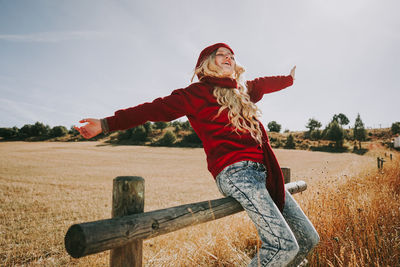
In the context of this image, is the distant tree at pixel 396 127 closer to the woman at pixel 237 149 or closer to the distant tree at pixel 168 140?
the distant tree at pixel 168 140

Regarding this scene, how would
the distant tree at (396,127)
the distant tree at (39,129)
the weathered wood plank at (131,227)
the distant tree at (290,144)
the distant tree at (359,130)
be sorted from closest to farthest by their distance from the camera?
1. the weathered wood plank at (131,227)
2. the distant tree at (290,144)
3. the distant tree at (39,129)
4. the distant tree at (359,130)
5. the distant tree at (396,127)

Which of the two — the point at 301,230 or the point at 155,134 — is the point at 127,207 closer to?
the point at 301,230

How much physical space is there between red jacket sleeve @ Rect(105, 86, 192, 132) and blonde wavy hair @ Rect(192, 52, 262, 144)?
0.29 meters

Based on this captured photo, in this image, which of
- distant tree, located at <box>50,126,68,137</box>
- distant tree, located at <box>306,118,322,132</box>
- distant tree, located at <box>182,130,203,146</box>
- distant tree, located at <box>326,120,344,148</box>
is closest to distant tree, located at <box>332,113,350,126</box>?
distant tree, located at <box>306,118,322,132</box>

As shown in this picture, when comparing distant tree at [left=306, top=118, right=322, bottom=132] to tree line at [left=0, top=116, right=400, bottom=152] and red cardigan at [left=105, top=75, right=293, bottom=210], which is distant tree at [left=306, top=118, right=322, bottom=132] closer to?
tree line at [left=0, top=116, right=400, bottom=152]

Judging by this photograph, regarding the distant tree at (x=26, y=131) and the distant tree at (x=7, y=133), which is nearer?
the distant tree at (x=7, y=133)

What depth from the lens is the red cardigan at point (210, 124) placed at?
5.93 ft

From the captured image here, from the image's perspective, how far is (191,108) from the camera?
6.46 ft

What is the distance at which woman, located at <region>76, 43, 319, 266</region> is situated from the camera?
1.66 m

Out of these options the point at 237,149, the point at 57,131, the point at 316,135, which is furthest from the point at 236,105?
the point at 316,135

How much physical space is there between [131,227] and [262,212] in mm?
950

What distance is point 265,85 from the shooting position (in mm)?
2699

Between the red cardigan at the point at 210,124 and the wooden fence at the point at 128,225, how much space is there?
432 mm

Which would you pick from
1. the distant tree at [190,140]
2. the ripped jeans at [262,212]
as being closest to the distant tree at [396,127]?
the distant tree at [190,140]
